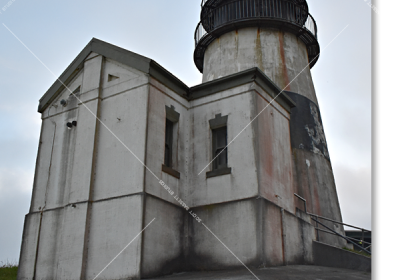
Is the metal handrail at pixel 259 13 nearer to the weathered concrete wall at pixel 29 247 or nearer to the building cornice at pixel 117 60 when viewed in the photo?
the building cornice at pixel 117 60

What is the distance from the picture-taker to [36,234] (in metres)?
15.8

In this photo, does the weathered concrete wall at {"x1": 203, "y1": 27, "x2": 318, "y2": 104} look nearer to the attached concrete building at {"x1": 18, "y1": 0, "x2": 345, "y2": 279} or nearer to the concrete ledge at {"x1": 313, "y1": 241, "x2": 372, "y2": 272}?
Answer: the attached concrete building at {"x1": 18, "y1": 0, "x2": 345, "y2": 279}

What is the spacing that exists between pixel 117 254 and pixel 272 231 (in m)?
4.70

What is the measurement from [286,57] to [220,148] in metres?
8.38

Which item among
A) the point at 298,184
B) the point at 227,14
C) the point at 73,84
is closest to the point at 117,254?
the point at 73,84

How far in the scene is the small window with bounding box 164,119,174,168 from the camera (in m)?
15.6

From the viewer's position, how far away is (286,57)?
22.2 metres

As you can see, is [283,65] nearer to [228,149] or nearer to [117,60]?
[228,149]

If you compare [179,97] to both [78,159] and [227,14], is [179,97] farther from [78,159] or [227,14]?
[227,14]

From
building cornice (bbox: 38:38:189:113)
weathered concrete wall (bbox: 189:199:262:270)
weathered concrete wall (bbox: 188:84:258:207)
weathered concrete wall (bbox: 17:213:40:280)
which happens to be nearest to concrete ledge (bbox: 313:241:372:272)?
weathered concrete wall (bbox: 189:199:262:270)

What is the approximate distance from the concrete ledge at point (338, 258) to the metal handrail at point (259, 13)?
11.5m

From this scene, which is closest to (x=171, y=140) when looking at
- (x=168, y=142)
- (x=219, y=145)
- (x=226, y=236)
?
(x=168, y=142)

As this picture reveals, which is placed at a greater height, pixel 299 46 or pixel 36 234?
pixel 299 46

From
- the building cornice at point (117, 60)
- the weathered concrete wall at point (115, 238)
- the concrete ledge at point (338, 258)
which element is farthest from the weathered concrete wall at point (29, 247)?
the concrete ledge at point (338, 258)
